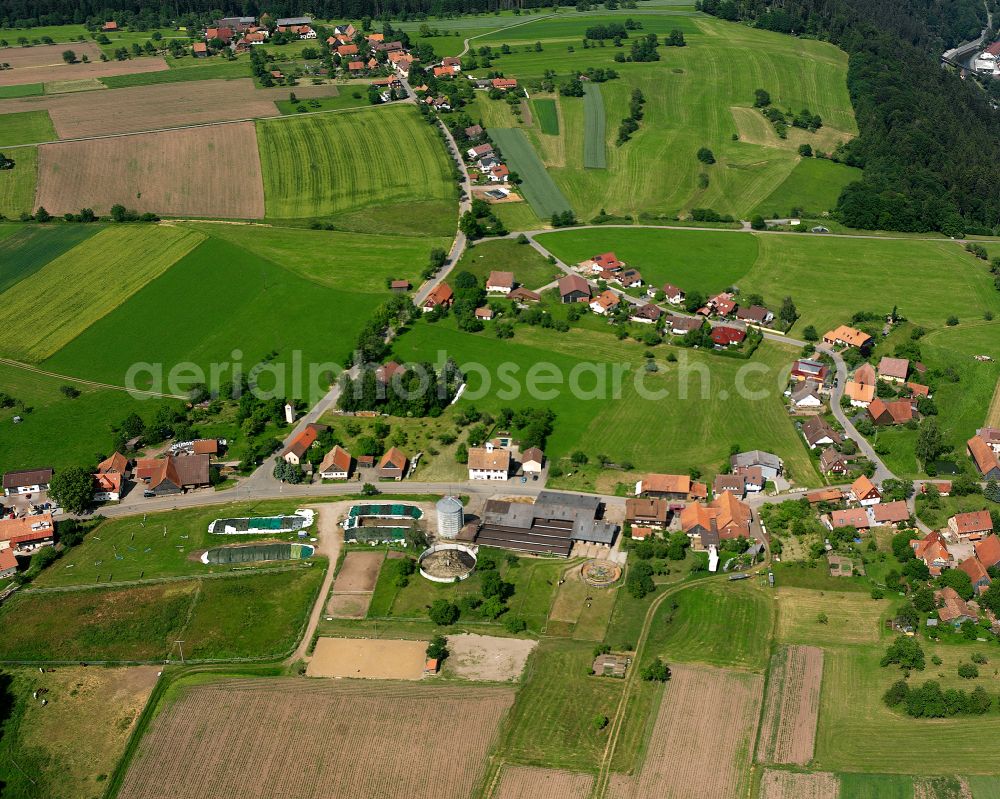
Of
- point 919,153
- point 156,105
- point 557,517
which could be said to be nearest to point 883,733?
point 557,517

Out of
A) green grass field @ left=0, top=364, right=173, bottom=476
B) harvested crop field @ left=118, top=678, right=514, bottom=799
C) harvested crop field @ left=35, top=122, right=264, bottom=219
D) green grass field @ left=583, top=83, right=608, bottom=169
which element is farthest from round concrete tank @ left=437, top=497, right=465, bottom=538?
green grass field @ left=583, top=83, right=608, bottom=169

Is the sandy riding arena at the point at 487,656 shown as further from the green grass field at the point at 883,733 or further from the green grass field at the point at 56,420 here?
the green grass field at the point at 56,420

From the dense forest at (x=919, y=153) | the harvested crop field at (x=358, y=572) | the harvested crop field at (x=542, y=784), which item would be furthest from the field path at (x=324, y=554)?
the dense forest at (x=919, y=153)

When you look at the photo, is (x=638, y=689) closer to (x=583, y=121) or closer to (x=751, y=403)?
(x=751, y=403)

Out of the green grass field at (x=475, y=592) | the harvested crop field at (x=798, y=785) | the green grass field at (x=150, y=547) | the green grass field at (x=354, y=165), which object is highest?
the green grass field at (x=354, y=165)

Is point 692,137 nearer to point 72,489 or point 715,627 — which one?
point 715,627

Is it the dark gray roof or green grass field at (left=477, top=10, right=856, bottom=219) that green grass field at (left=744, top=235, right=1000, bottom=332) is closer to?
green grass field at (left=477, top=10, right=856, bottom=219)
